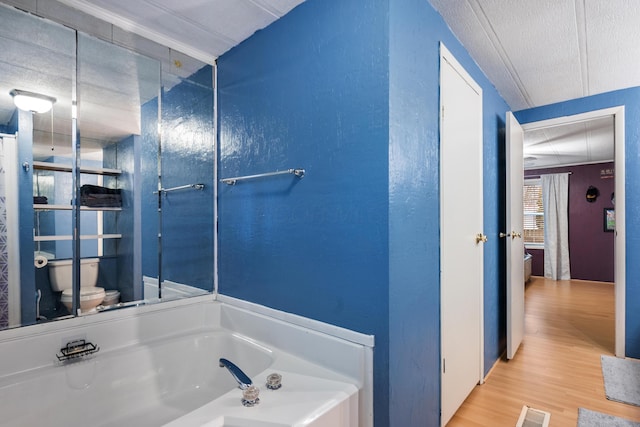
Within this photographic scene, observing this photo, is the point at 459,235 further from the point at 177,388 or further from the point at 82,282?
the point at 82,282

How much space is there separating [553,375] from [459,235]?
1502 millimetres

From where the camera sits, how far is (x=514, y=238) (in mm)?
2564

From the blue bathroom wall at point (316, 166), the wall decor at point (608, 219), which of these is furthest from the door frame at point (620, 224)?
the wall decor at point (608, 219)

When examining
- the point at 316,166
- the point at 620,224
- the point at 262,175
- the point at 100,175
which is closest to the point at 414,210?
the point at 316,166

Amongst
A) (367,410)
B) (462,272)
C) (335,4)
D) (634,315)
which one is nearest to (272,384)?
(367,410)

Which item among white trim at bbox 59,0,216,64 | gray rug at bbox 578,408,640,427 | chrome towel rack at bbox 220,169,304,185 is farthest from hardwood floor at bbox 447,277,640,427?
white trim at bbox 59,0,216,64

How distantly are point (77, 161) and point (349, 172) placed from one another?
137cm

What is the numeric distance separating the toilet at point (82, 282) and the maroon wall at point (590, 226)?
297 inches

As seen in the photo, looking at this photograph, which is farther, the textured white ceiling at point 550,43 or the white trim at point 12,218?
the textured white ceiling at point 550,43

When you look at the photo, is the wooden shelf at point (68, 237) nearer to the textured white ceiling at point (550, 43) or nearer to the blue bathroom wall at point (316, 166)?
the blue bathroom wall at point (316, 166)

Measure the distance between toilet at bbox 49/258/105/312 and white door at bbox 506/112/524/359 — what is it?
2.80 metres

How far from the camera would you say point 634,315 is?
2.59 m

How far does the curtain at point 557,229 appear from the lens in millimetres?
6090

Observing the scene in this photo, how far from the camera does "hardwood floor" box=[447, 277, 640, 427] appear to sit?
186 centimetres
